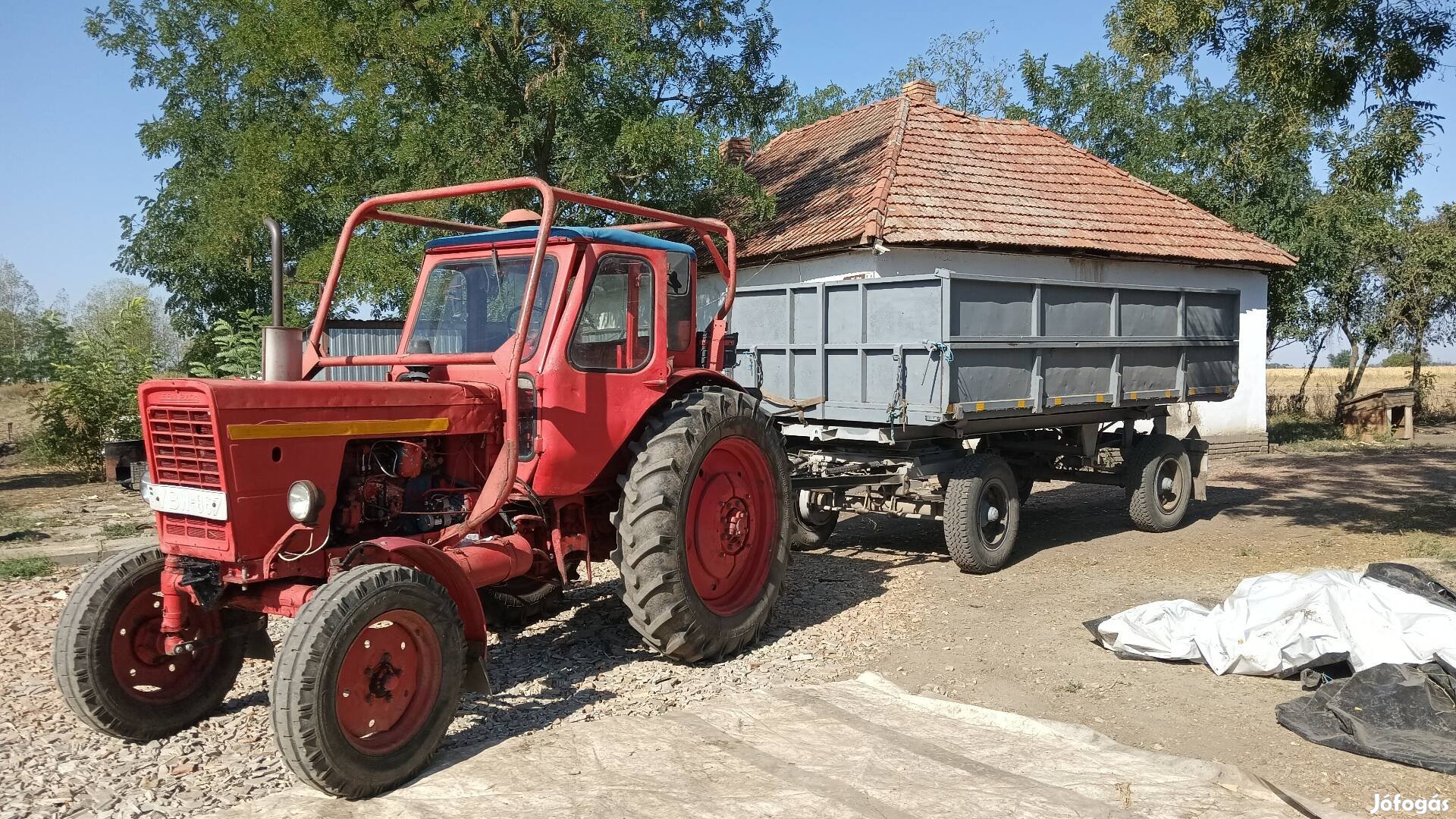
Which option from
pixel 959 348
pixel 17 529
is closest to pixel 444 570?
pixel 959 348

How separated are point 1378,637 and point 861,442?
13.8 ft

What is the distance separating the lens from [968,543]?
8312 mm

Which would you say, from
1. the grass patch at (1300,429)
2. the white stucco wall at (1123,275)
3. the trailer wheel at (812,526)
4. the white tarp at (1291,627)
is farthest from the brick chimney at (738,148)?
the white tarp at (1291,627)

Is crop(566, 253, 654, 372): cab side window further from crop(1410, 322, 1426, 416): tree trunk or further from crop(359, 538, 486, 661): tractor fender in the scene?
crop(1410, 322, 1426, 416): tree trunk

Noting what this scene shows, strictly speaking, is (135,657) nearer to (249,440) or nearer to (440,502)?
(249,440)

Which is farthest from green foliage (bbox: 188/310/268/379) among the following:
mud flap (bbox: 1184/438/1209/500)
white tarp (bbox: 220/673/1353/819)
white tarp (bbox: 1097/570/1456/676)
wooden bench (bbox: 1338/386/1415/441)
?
wooden bench (bbox: 1338/386/1415/441)

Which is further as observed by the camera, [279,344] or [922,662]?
[922,662]

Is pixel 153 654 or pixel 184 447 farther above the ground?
pixel 184 447

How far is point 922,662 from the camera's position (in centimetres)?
614

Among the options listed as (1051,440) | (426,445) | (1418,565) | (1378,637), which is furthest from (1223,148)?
(426,445)

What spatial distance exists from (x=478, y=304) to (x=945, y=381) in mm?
3657

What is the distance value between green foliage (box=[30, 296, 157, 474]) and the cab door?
33.6ft

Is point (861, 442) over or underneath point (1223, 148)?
underneath

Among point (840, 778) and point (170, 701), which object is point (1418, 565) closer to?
point (840, 778)
